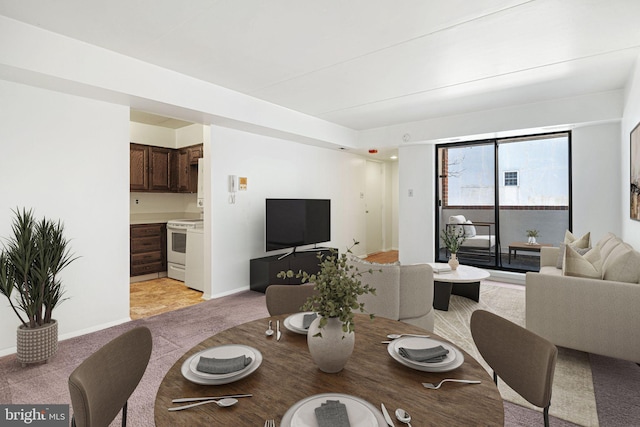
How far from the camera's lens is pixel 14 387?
7.96 feet

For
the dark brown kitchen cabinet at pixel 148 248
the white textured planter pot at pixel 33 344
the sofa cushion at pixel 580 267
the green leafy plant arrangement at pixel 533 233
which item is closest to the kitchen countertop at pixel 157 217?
the dark brown kitchen cabinet at pixel 148 248

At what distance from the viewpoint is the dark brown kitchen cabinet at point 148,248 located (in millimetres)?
5570

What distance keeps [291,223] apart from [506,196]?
386 cm

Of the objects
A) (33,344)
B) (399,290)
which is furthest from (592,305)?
(33,344)

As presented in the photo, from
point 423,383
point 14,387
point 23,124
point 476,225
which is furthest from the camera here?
point 476,225

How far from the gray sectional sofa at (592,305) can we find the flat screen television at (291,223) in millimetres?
3349

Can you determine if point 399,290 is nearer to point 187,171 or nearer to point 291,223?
point 291,223

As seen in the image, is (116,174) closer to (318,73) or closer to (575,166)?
(318,73)

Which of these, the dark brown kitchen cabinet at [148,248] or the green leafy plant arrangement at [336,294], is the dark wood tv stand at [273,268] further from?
the green leafy plant arrangement at [336,294]

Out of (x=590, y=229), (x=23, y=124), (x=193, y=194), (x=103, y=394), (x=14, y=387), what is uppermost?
(x=23, y=124)

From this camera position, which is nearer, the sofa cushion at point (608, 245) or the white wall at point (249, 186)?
the sofa cushion at point (608, 245)

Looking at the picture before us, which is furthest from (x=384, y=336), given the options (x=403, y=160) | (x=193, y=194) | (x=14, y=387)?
(x=193, y=194)

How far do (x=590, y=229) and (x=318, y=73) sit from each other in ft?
14.5

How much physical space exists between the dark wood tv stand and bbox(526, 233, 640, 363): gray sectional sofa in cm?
269
